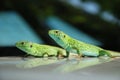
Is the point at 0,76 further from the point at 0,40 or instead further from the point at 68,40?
the point at 0,40

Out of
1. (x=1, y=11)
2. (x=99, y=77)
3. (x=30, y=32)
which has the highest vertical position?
(x=1, y=11)

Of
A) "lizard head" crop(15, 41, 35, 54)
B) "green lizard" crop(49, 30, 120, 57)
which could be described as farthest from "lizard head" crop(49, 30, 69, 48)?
"lizard head" crop(15, 41, 35, 54)

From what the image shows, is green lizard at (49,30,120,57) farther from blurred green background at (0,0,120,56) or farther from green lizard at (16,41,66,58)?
blurred green background at (0,0,120,56)

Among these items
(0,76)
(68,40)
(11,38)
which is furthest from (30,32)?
(0,76)

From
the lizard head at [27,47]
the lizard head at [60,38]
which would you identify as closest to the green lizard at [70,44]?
the lizard head at [60,38]

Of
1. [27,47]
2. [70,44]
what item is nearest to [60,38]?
[70,44]

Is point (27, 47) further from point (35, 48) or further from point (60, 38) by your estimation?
point (60, 38)

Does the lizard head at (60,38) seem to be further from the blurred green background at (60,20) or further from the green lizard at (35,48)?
the blurred green background at (60,20)

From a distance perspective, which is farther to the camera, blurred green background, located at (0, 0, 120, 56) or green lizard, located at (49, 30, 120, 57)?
blurred green background, located at (0, 0, 120, 56)
